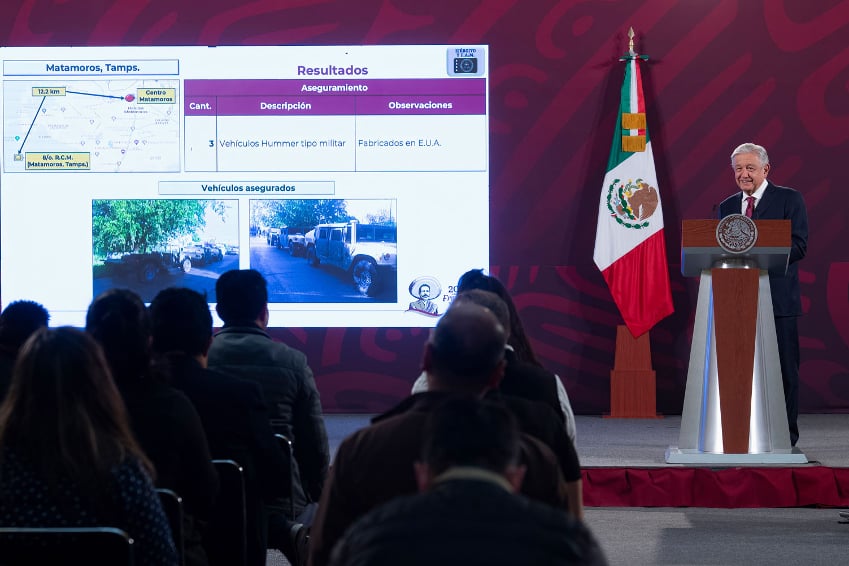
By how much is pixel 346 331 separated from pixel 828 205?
3.11 m

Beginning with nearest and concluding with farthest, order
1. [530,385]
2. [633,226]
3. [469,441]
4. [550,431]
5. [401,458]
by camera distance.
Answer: [469,441]
[401,458]
[550,431]
[530,385]
[633,226]

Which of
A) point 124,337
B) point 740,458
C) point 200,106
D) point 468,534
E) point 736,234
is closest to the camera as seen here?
point 468,534

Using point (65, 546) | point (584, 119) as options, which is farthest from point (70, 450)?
point (584, 119)

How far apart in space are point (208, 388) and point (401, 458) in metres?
1.12

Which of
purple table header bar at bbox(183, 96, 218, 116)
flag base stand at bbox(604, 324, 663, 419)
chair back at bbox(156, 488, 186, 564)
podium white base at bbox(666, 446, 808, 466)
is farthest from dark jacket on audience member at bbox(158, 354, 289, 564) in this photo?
Result: purple table header bar at bbox(183, 96, 218, 116)

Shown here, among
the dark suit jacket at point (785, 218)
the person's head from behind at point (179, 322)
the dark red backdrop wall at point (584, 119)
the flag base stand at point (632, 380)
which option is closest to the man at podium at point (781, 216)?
the dark suit jacket at point (785, 218)

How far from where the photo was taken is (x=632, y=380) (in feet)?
23.8

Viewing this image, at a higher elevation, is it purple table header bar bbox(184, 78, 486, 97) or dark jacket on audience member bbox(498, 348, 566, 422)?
purple table header bar bbox(184, 78, 486, 97)

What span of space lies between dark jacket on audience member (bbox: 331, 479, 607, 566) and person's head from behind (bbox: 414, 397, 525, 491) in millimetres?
78

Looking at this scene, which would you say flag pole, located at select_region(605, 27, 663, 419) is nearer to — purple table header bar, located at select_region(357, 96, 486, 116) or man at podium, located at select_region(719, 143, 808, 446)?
purple table header bar, located at select_region(357, 96, 486, 116)

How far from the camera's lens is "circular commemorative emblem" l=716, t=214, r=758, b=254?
15.7 feet

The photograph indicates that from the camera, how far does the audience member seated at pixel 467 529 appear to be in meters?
1.20

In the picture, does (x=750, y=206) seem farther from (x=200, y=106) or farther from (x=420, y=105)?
(x=200, y=106)

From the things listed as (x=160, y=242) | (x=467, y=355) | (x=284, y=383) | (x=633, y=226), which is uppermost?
(x=633, y=226)
